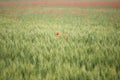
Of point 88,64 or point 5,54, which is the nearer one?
point 88,64

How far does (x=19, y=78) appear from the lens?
5.19 feet

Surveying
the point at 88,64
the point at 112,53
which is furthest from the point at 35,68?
the point at 112,53

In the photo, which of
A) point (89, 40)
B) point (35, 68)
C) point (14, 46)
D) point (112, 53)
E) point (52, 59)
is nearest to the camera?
point (35, 68)

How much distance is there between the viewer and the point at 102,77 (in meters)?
1.61

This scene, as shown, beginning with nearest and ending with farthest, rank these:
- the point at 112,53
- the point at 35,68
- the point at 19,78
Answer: the point at 19,78 < the point at 35,68 < the point at 112,53

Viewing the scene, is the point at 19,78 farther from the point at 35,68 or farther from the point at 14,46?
the point at 14,46

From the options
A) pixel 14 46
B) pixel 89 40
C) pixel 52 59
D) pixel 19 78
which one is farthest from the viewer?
pixel 89 40

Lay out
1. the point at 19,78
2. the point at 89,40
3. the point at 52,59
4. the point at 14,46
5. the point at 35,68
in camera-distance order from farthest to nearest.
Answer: the point at 89,40, the point at 14,46, the point at 52,59, the point at 35,68, the point at 19,78

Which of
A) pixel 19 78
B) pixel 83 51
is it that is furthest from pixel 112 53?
pixel 19 78

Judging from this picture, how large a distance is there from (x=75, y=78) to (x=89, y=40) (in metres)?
1.92

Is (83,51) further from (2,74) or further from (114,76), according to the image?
(2,74)

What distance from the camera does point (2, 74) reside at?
1.66m

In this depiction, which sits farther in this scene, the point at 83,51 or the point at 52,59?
the point at 83,51

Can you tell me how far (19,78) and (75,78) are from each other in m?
0.70
